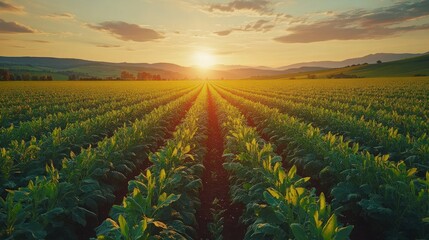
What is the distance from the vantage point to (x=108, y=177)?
7.58m

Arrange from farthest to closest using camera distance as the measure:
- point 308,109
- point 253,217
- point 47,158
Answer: point 308,109 < point 47,158 < point 253,217

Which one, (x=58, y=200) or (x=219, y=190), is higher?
(x=58, y=200)

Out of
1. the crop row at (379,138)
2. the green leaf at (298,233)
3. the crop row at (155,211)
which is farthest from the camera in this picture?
the crop row at (379,138)

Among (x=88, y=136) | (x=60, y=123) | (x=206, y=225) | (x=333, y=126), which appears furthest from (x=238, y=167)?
(x=60, y=123)

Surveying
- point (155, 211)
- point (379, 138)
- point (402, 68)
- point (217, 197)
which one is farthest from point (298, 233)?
point (402, 68)

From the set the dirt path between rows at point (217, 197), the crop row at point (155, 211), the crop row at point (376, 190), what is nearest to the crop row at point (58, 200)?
the crop row at point (155, 211)

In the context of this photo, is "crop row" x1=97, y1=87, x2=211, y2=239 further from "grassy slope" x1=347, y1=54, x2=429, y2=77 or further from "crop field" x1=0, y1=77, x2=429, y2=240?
"grassy slope" x1=347, y1=54, x2=429, y2=77

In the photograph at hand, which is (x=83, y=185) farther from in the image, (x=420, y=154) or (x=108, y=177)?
(x=420, y=154)

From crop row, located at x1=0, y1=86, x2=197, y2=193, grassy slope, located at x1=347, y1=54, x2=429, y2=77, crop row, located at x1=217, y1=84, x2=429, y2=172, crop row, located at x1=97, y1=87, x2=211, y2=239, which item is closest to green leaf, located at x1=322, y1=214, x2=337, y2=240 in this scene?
crop row, located at x1=97, y1=87, x2=211, y2=239

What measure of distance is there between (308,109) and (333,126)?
427 centimetres

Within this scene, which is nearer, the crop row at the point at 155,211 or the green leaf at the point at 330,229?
the green leaf at the point at 330,229

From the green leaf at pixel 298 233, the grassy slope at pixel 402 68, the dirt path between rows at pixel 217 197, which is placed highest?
the grassy slope at pixel 402 68

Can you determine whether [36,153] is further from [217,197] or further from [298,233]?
[298,233]

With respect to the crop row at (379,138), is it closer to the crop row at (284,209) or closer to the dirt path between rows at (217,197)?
the crop row at (284,209)
